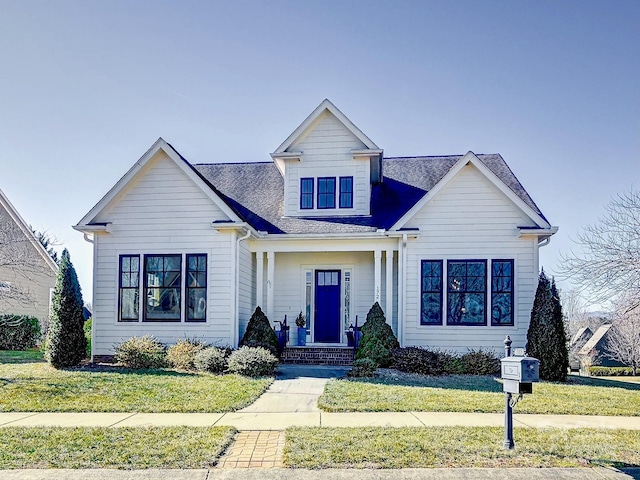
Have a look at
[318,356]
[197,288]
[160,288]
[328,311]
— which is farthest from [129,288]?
[328,311]

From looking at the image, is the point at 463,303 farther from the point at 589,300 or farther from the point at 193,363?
the point at 193,363

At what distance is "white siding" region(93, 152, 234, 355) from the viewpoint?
1617 cm

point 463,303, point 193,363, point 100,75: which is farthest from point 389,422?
point 100,75

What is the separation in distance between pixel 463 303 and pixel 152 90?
10.5 meters

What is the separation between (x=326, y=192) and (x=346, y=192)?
0.66m

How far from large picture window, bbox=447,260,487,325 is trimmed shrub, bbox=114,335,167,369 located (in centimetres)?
818

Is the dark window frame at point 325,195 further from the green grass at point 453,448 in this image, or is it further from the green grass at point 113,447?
the green grass at point 113,447

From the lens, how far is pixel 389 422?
8523 mm

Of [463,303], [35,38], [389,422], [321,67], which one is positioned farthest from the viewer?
[463,303]

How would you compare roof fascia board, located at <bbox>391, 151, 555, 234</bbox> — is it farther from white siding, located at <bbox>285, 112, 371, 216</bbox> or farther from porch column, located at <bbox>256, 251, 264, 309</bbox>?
porch column, located at <bbox>256, 251, 264, 309</bbox>

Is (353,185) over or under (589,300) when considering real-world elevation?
over

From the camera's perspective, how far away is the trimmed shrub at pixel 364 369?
13.4m

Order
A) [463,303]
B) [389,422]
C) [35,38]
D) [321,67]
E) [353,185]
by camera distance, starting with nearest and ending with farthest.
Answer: [389,422] < [35,38] < [321,67] < [463,303] < [353,185]

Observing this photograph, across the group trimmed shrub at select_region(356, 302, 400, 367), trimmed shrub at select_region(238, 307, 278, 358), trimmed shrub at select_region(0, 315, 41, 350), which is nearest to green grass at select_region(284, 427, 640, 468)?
trimmed shrub at select_region(356, 302, 400, 367)
